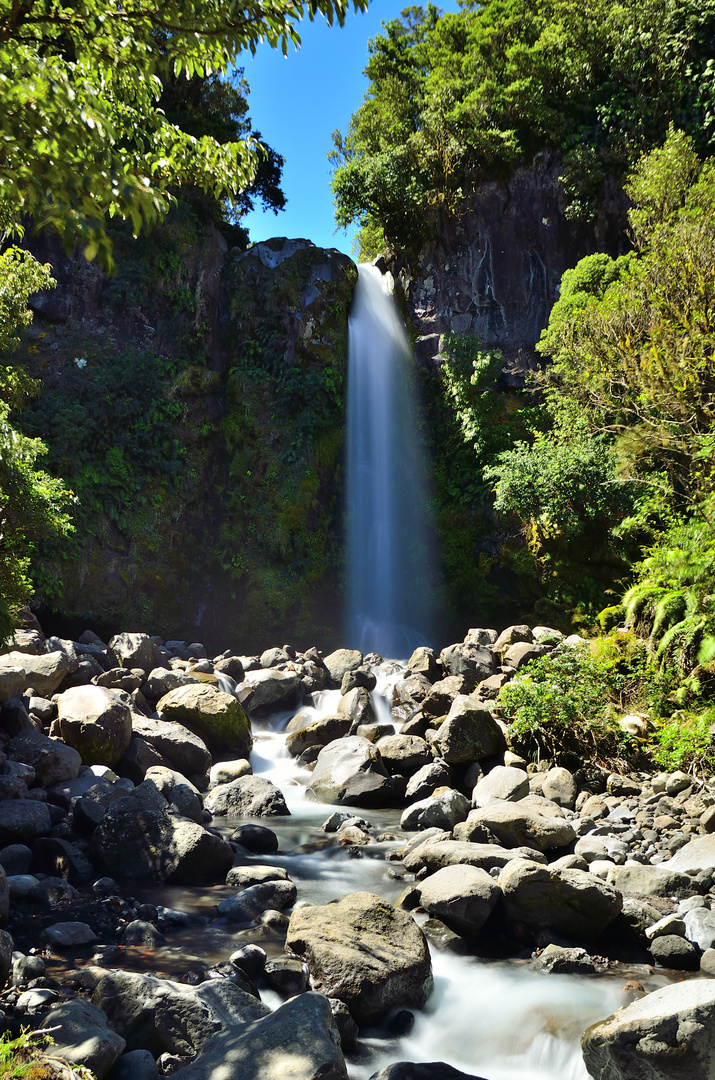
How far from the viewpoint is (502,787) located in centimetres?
802

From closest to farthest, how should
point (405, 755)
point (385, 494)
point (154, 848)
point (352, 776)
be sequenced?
point (154, 848)
point (352, 776)
point (405, 755)
point (385, 494)

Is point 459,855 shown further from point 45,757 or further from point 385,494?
point 385,494

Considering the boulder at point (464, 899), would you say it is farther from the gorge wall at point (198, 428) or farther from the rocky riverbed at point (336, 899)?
the gorge wall at point (198, 428)

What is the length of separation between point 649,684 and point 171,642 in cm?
1174

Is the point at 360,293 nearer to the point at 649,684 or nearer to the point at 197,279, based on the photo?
the point at 197,279

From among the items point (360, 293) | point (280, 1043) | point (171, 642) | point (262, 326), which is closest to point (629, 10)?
point (360, 293)

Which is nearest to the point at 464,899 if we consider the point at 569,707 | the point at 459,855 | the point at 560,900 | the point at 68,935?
the point at 560,900

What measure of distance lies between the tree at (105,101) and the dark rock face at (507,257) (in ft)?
54.4

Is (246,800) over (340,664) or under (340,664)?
under

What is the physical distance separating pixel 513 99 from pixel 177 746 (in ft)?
65.1

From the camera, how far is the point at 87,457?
1794 centimetres

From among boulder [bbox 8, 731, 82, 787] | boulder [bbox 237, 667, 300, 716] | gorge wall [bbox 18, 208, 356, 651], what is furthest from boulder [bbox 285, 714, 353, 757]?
gorge wall [bbox 18, 208, 356, 651]

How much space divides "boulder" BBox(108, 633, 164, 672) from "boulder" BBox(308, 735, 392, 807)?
4.33 meters

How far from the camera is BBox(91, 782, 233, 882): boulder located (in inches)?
242
